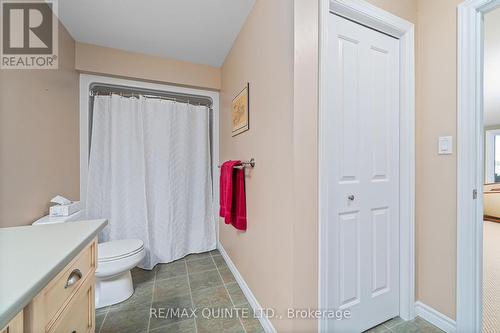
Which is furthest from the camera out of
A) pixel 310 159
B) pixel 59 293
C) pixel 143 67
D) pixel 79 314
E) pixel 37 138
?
pixel 143 67

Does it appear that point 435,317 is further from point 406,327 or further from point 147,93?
point 147,93

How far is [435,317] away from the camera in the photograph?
133 cm

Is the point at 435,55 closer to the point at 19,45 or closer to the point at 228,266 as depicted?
the point at 228,266

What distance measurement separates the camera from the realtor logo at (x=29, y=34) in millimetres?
1221

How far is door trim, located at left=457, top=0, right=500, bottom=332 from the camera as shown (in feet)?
3.85

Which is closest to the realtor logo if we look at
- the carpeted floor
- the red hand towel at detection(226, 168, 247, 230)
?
the red hand towel at detection(226, 168, 247, 230)

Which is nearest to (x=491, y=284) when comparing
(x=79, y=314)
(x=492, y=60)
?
(x=492, y=60)

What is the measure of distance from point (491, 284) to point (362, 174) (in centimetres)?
173

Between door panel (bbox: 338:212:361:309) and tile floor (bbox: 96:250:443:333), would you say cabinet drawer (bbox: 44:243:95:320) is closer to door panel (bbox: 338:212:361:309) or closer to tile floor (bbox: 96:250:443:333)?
tile floor (bbox: 96:250:443:333)

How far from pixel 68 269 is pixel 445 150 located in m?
2.01

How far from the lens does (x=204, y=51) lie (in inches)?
85.6

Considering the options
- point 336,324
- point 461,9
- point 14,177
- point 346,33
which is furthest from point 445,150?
point 14,177

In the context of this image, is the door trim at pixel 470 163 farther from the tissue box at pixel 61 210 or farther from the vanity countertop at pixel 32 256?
the tissue box at pixel 61 210

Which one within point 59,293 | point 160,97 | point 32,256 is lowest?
point 59,293
